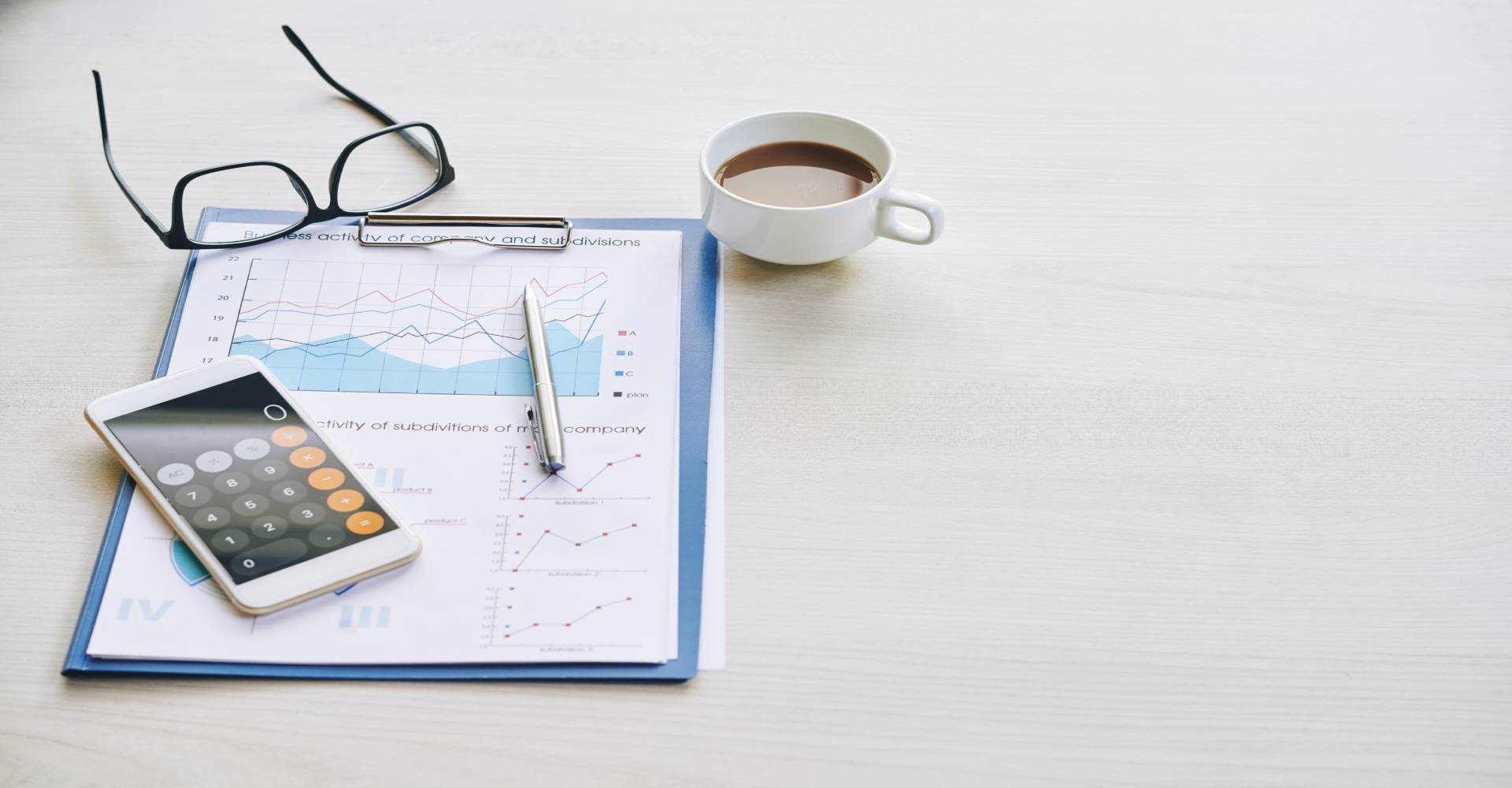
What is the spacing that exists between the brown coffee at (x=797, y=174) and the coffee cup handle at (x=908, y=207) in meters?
0.03

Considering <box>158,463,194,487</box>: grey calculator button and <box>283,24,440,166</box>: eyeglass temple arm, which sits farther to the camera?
<box>283,24,440,166</box>: eyeglass temple arm

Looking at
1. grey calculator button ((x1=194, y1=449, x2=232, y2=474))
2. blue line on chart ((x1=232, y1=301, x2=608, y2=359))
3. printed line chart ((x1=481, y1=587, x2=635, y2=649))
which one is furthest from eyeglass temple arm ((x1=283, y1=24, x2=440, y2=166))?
printed line chart ((x1=481, y1=587, x2=635, y2=649))

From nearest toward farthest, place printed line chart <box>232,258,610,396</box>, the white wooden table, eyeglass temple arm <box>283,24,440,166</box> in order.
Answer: the white wooden table, printed line chart <box>232,258,610,396</box>, eyeglass temple arm <box>283,24,440,166</box>

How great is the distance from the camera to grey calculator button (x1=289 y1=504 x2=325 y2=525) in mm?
499

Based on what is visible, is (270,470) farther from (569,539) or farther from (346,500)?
(569,539)

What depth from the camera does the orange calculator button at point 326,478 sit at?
0.52 m

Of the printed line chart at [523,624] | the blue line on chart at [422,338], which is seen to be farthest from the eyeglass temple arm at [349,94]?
the printed line chart at [523,624]

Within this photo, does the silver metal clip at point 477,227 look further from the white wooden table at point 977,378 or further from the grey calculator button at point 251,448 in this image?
the grey calculator button at point 251,448

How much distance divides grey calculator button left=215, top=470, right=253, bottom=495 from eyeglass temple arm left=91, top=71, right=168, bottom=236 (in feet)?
0.73

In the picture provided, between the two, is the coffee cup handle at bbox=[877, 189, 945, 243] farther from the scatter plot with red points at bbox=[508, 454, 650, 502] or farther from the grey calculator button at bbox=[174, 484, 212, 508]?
the grey calculator button at bbox=[174, 484, 212, 508]

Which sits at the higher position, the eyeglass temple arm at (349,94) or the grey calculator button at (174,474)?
the eyeglass temple arm at (349,94)

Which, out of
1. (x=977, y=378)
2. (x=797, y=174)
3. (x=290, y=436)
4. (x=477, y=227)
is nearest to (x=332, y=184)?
(x=477, y=227)

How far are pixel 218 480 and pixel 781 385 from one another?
1.03 ft

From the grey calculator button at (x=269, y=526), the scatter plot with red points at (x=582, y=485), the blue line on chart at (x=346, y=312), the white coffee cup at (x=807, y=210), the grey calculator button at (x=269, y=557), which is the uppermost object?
the white coffee cup at (x=807, y=210)
